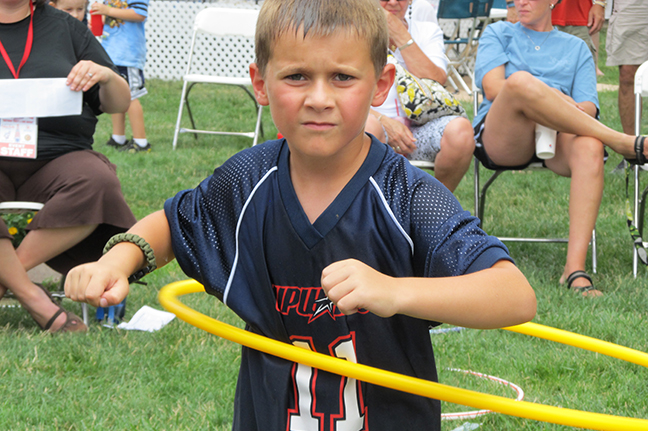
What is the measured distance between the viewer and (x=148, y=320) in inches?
136

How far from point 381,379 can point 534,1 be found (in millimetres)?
3752

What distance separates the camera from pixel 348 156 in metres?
1.54

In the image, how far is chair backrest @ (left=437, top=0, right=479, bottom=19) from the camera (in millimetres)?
10430

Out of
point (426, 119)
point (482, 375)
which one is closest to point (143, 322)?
point (482, 375)

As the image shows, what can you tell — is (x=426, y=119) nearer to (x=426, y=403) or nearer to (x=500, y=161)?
(x=500, y=161)

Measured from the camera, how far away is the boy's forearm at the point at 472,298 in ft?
4.09

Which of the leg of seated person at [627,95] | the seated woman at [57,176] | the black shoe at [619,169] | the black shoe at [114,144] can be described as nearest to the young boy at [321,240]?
the seated woman at [57,176]

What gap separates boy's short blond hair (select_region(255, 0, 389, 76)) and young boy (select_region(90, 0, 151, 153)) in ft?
19.5

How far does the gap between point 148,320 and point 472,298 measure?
2487mm

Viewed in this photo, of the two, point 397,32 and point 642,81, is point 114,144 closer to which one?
point 397,32

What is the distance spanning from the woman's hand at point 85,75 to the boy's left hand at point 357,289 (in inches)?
101

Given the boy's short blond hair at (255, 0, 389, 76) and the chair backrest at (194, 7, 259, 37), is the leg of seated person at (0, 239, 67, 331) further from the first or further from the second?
the chair backrest at (194, 7, 259, 37)

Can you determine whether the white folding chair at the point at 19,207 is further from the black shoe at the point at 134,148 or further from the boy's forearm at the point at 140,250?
the black shoe at the point at 134,148

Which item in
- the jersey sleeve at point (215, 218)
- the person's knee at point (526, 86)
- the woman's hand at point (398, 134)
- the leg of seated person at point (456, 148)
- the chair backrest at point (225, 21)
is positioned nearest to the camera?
the jersey sleeve at point (215, 218)
